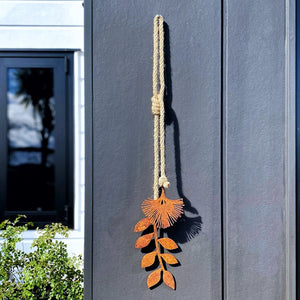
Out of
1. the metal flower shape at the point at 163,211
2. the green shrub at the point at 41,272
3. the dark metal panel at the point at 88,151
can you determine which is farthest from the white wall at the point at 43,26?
the metal flower shape at the point at 163,211

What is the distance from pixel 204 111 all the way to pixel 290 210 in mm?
369

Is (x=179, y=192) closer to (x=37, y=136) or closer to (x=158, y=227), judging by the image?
(x=158, y=227)

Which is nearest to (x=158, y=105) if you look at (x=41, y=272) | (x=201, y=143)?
(x=201, y=143)

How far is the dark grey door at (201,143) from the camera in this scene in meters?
0.82

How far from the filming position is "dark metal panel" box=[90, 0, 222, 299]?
2.69 ft

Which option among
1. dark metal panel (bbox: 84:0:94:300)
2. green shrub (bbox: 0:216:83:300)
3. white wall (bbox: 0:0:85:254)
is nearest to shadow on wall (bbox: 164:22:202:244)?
dark metal panel (bbox: 84:0:94:300)

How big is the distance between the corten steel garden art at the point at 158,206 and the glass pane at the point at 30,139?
158 centimetres

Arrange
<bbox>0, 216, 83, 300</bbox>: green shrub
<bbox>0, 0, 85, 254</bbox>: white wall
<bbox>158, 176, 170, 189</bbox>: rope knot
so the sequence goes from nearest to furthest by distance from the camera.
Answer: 1. <bbox>158, 176, 170, 189</bbox>: rope knot
2. <bbox>0, 216, 83, 300</bbox>: green shrub
3. <bbox>0, 0, 85, 254</bbox>: white wall

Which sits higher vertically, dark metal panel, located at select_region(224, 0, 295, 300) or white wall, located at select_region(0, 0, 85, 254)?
white wall, located at select_region(0, 0, 85, 254)

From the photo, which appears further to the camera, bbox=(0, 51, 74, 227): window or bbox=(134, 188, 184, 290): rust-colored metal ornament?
bbox=(0, 51, 74, 227): window

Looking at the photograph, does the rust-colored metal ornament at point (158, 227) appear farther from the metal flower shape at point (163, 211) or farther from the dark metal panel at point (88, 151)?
the dark metal panel at point (88, 151)

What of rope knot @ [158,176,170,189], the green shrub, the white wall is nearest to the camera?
rope knot @ [158,176,170,189]

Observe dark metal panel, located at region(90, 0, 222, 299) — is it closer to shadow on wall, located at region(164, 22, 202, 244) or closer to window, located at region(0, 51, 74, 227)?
shadow on wall, located at region(164, 22, 202, 244)

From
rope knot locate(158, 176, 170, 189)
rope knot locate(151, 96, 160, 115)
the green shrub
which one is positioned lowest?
the green shrub
